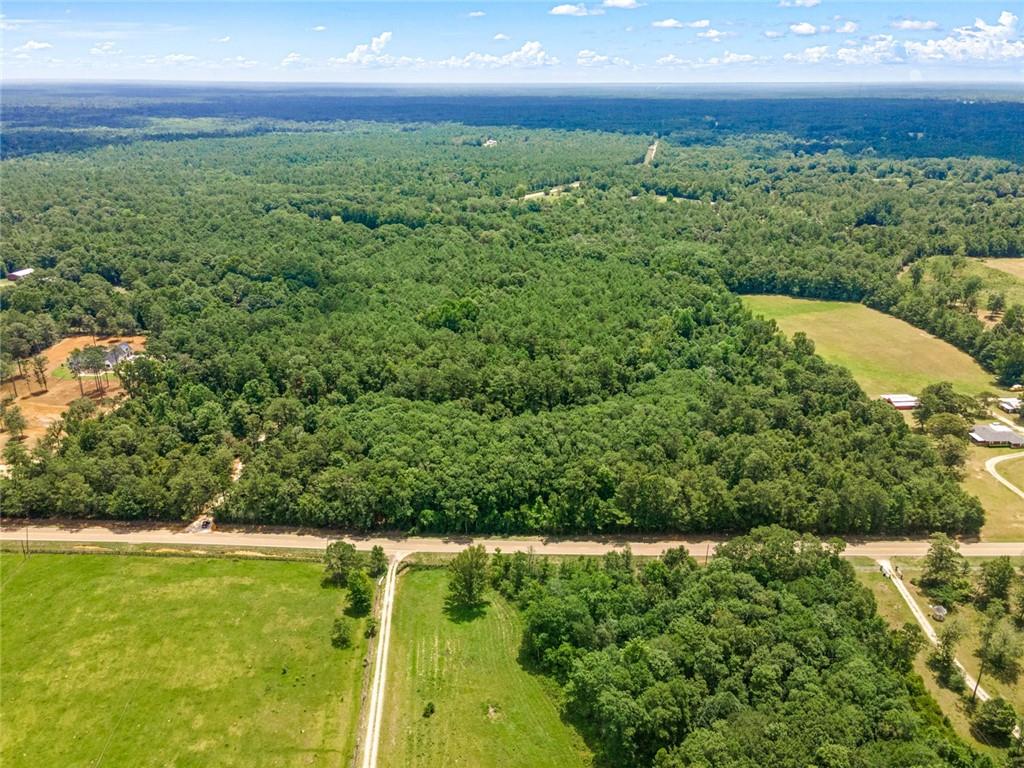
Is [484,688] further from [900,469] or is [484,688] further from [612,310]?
[612,310]

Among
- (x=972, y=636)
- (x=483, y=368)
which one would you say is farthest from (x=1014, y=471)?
(x=483, y=368)

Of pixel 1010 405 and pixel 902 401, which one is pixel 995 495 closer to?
pixel 902 401

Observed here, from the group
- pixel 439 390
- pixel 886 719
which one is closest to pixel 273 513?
pixel 439 390

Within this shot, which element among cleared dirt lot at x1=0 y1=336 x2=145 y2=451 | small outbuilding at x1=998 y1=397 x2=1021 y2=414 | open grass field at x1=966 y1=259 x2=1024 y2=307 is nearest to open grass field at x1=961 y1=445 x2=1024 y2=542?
small outbuilding at x1=998 y1=397 x2=1021 y2=414

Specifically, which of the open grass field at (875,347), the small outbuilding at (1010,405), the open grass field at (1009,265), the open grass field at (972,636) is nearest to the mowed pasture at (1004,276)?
the open grass field at (1009,265)

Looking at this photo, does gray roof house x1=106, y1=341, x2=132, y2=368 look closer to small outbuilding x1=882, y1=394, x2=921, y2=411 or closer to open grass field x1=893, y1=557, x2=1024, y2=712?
open grass field x1=893, y1=557, x2=1024, y2=712

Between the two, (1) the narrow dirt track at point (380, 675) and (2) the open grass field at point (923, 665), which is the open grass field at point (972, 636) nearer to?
(2) the open grass field at point (923, 665)
